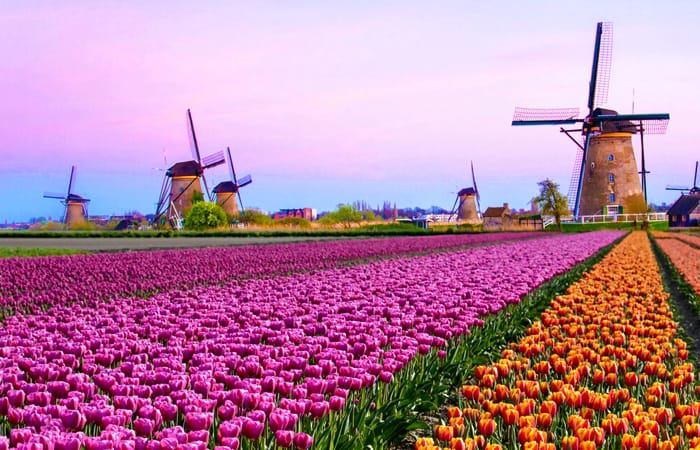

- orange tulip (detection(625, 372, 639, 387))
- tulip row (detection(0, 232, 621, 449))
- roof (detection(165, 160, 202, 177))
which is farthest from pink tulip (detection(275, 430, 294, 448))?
roof (detection(165, 160, 202, 177))

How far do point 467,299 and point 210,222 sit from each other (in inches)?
1901

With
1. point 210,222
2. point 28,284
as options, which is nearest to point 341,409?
point 28,284

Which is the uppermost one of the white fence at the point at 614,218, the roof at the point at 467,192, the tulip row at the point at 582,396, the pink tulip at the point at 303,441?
the roof at the point at 467,192

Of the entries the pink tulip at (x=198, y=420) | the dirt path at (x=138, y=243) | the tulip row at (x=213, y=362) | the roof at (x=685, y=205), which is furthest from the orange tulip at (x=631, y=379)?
the roof at (x=685, y=205)

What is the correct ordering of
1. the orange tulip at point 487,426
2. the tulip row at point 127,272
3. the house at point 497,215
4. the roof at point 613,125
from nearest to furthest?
the orange tulip at point 487,426 < the tulip row at point 127,272 < the roof at point 613,125 < the house at point 497,215

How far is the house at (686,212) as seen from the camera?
235 ft

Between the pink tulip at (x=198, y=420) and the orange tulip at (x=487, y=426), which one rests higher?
the pink tulip at (x=198, y=420)

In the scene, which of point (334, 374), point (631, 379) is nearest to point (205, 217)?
point (334, 374)

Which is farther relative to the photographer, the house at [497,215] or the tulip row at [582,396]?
the house at [497,215]

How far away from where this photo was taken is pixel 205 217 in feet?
180

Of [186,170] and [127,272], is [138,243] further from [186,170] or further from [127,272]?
[186,170]

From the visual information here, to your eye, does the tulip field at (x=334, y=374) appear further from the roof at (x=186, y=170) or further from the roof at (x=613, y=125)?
the roof at (x=186, y=170)

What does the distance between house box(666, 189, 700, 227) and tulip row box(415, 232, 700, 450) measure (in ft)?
235

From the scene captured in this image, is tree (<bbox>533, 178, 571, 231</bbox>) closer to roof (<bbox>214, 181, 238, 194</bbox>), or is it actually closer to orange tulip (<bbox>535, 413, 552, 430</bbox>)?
roof (<bbox>214, 181, 238, 194</bbox>)
